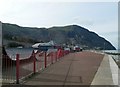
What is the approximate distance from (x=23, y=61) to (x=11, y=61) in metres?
6.40

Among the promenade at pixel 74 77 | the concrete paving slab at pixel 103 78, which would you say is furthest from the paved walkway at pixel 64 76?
the concrete paving slab at pixel 103 78

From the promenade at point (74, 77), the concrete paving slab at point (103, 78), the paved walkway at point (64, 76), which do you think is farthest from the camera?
the paved walkway at point (64, 76)

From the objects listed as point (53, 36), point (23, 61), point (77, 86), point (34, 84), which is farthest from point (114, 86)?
point (53, 36)

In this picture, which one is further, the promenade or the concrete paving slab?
the concrete paving slab

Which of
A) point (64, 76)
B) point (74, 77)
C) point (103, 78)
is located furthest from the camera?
point (64, 76)

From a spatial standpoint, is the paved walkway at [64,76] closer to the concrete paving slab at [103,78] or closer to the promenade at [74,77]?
the promenade at [74,77]

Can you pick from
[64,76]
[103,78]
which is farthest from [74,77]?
[103,78]

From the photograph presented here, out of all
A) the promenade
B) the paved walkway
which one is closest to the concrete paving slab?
the promenade

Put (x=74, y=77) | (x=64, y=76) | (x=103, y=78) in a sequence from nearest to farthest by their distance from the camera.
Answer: (x=103, y=78), (x=74, y=77), (x=64, y=76)

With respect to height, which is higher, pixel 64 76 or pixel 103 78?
pixel 103 78

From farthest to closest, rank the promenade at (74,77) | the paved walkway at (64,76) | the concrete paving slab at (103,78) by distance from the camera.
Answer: the paved walkway at (64,76)
the concrete paving slab at (103,78)
the promenade at (74,77)

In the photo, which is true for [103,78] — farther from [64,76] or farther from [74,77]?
[64,76]

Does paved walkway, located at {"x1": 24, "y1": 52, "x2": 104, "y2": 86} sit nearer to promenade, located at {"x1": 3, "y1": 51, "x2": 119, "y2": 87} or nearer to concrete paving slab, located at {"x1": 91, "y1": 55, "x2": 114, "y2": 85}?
promenade, located at {"x1": 3, "y1": 51, "x2": 119, "y2": 87}

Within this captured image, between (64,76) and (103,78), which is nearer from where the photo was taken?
(103,78)
